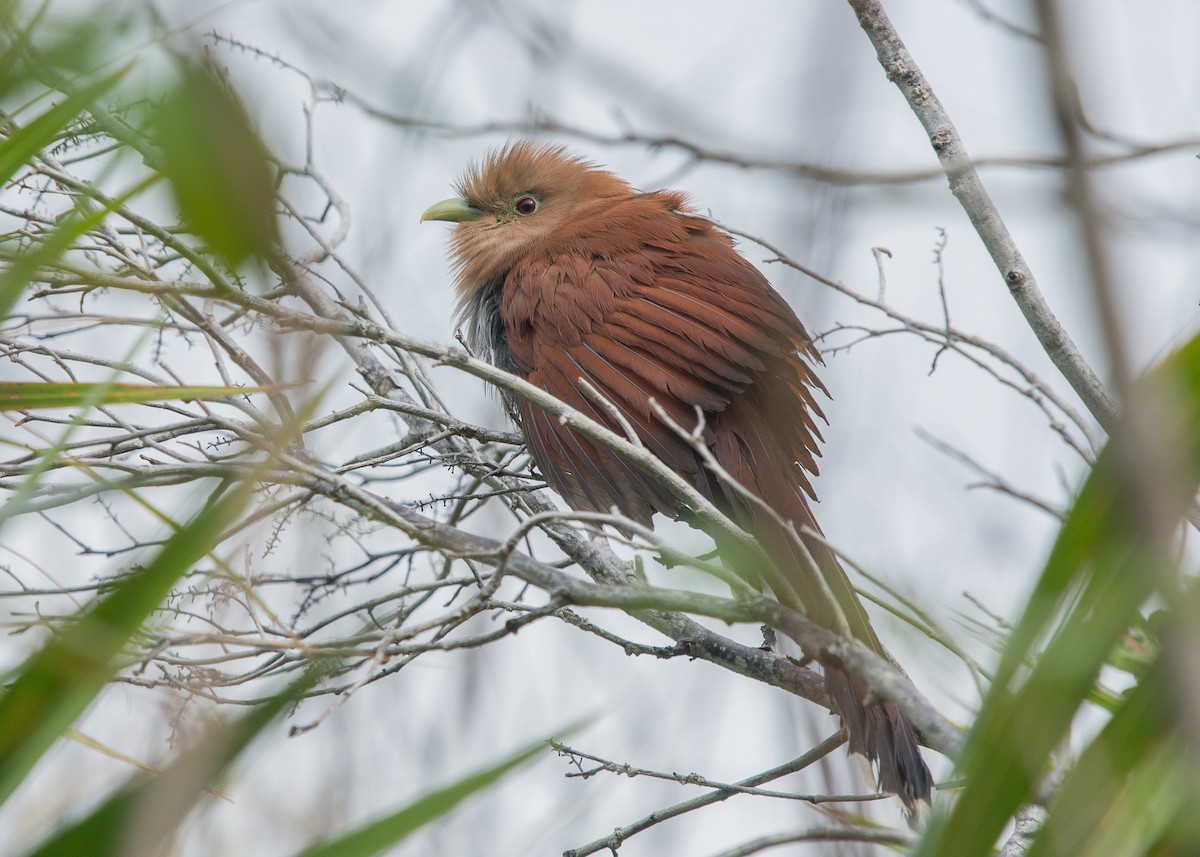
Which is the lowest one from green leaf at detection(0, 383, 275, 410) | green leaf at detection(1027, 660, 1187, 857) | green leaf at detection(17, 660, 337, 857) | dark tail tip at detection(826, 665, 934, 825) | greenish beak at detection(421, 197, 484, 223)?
green leaf at detection(17, 660, 337, 857)

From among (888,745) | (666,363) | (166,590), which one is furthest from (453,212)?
(166,590)

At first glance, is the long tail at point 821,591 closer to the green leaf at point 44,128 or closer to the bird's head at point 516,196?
the green leaf at point 44,128

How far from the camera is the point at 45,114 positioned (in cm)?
139

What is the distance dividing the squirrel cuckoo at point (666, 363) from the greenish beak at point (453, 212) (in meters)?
0.71

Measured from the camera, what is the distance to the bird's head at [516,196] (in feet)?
14.4

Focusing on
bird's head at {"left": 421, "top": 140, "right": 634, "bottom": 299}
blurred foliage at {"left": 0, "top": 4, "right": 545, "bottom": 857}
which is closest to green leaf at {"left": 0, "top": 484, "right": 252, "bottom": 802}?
blurred foliage at {"left": 0, "top": 4, "right": 545, "bottom": 857}

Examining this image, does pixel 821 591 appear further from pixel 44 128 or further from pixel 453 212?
pixel 453 212

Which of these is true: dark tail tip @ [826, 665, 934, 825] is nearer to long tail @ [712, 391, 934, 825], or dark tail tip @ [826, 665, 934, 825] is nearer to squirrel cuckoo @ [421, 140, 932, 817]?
long tail @ [712, 391, 934, 825]

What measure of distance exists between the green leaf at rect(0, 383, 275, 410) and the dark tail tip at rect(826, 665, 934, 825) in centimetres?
129

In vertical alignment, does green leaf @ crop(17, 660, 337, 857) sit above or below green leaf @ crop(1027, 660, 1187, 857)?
below

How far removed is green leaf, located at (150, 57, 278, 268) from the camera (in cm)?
94

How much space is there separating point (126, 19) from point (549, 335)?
2.11 metres

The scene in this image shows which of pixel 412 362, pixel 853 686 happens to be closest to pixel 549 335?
pixel 412 362

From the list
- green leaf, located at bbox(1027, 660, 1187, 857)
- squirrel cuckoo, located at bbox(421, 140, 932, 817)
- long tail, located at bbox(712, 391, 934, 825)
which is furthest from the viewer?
squirrel cuckoo, located at bbox(421, 140, 932, 817)
